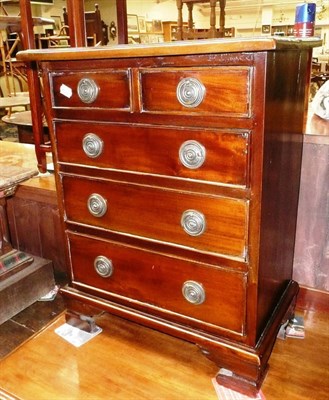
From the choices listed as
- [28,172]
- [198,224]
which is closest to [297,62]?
[198,224]

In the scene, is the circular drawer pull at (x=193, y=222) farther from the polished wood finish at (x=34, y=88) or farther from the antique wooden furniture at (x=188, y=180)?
the polished wood finish at (x=34, y=88)

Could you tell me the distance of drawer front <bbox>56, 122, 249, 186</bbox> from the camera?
3.25ft

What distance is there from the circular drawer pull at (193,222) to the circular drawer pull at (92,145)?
12.9 inches

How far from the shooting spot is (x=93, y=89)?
1130 millimetres

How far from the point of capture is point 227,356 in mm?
1161

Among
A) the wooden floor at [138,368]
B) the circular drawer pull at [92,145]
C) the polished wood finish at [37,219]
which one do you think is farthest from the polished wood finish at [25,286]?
the circular drawer pull at [92,145]

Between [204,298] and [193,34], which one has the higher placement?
[193,34]

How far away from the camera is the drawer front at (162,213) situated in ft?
3.45

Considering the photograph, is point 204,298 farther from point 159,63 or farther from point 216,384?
point 159,63

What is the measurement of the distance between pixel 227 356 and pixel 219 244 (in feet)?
1.14

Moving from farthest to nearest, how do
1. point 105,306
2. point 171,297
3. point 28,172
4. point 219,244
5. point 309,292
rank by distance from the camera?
1. point 28,172
2. point 309,292
3. point 105,306
4. point 171,297
5. point 219,244

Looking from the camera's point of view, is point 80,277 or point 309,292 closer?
point 80,277

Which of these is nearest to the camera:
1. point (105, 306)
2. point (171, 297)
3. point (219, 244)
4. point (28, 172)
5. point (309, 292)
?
point (219, 244)

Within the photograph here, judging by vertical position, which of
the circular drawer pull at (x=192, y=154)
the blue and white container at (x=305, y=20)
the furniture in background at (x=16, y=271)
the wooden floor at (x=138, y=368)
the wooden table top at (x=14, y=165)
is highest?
the blue and white container at (x=305, y=20)
